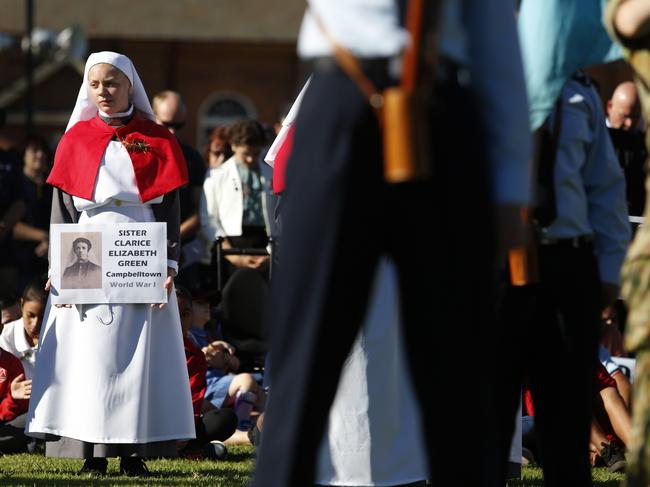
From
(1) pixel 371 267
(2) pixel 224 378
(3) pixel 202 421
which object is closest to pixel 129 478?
(3) pixel 202 421

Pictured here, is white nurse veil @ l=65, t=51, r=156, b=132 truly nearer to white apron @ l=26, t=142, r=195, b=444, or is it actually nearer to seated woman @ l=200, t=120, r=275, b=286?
white apron @ l=26, t=142, r=195, b=444

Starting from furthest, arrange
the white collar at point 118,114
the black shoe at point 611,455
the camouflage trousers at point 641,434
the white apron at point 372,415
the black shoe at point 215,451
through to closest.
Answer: the black shoe at point 215,451 → the black shoe at point 611,455 → the white collar at point 118,114 → the white apron at point 372,415 → the camouflage trousers at point 641,434

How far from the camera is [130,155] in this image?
24.2 feet

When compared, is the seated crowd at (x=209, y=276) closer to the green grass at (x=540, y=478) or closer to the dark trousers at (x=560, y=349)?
the green grass at (x=540, y=478)

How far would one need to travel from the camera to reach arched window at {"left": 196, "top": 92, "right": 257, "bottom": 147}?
144 ft

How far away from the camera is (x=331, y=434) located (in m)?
6.02

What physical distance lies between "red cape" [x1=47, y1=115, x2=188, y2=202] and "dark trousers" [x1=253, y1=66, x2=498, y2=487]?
4.45 metres

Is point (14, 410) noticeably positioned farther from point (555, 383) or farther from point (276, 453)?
point (276, 453)

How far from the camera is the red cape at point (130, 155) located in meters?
7.27

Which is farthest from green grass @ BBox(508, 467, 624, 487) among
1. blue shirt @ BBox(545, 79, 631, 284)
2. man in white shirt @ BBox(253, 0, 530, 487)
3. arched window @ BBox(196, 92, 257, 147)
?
arched window @ BBox(196, 92, 257, 147)

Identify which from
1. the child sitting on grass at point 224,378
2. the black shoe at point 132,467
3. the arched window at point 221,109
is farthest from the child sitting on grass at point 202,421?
the arched window at point 221,109

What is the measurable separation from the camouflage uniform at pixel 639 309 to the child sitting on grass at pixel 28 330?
17.4ft

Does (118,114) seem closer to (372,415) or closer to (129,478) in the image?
(129,478)

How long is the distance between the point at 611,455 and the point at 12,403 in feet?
11.0
